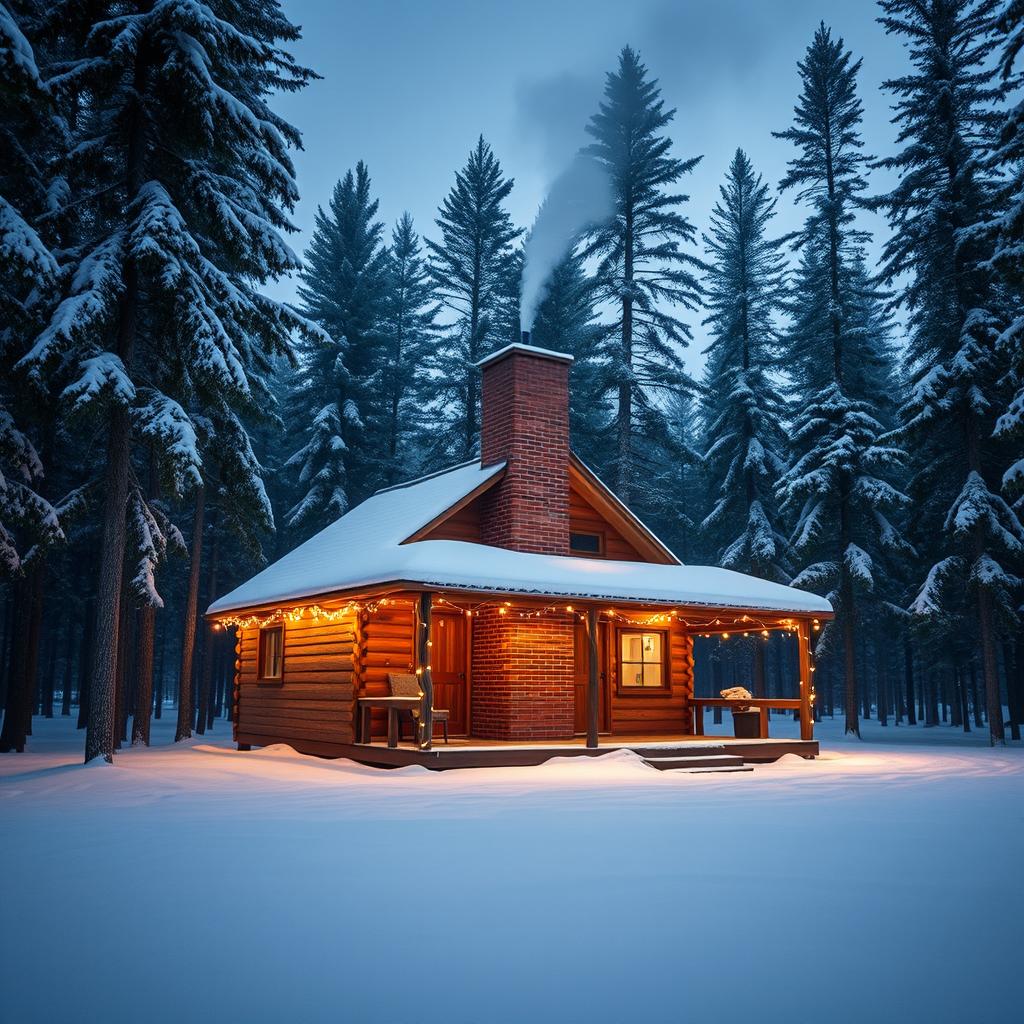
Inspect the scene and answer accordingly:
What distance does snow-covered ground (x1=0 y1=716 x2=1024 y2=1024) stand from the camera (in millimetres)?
4008

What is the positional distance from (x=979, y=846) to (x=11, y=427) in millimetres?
15819

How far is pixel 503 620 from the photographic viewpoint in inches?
623

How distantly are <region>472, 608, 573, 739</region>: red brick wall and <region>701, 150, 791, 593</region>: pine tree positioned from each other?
1490cm

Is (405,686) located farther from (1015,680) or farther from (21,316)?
(1015,680)

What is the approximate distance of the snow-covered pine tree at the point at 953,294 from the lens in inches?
890

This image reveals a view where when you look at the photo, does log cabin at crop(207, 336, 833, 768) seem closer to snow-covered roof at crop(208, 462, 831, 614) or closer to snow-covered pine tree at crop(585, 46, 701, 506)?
snow-covered roof at crop(208, 462, 831, 614)

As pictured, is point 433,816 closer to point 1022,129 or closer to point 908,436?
point 1022,129

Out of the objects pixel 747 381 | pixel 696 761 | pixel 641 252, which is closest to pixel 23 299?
pixel 696 761

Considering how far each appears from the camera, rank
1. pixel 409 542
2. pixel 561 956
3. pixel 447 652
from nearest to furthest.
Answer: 1. pixel 561 956
2. pixel 409 542
3. pixel 447 652

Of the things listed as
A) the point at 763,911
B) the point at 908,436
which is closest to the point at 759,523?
the point at 908,436

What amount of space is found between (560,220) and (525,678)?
13877 millimetres

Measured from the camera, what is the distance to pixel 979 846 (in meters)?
7.61

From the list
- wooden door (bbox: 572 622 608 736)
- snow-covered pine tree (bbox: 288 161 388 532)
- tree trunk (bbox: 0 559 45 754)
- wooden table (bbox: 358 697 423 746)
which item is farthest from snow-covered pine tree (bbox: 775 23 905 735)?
tree trunk (bbox: 0 559 45 754)

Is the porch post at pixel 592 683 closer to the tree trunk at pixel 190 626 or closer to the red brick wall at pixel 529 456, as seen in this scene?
the red brick wall at pixel 529 456
